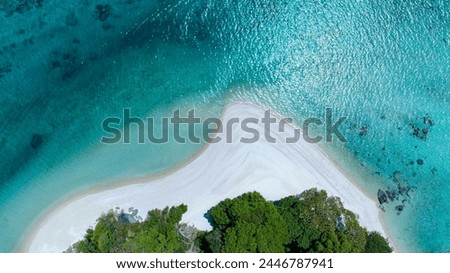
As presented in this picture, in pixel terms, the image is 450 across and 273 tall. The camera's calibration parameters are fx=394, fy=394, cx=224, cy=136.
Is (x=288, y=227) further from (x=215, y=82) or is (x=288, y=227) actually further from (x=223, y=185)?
(x=215, y=82)

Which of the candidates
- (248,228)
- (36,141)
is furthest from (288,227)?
(36,141)

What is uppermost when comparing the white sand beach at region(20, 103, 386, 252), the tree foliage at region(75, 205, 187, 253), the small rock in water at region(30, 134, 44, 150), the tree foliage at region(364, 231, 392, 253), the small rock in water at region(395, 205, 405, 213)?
the small rock in water at region(30, 134, 44, 150)

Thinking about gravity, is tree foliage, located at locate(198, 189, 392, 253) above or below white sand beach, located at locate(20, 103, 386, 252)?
below

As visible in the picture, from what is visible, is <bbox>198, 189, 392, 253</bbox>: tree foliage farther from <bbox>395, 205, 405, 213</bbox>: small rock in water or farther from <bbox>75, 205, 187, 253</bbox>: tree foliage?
<bbox>395, 205, 405, 213</bbox>: small rock in water

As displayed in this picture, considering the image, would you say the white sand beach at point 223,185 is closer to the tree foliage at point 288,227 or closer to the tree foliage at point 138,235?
the tree foliage at point 138,235

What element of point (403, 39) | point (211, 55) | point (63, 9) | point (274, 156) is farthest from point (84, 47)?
point (403, 39)

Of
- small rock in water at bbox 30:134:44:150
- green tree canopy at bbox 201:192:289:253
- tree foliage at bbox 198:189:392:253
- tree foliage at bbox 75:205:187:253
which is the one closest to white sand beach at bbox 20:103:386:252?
tree foliage at bbox 75:205:187:253

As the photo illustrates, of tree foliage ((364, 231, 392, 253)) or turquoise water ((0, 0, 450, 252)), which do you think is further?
turquoise water ((0, 0, 450, 252))
